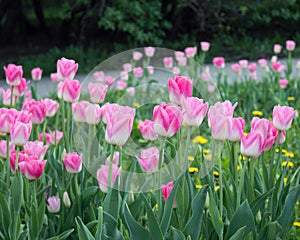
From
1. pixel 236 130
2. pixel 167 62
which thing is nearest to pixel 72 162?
pixel 236 130

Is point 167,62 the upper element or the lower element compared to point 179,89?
lower

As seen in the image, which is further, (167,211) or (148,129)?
(148,129)

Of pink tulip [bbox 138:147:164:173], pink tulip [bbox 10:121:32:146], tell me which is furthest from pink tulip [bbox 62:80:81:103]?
pink tulip [bbox 138:147:164:173]

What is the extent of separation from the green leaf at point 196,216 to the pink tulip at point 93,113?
1.35ft

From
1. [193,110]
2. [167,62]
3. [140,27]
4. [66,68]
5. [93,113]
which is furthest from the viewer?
[140,27]

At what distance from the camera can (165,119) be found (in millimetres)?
1538

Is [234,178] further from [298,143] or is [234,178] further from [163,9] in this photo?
[163,9]

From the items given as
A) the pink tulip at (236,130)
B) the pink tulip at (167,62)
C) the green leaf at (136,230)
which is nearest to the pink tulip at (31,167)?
the green leaf at (136,230)

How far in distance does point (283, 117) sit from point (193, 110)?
30 cm

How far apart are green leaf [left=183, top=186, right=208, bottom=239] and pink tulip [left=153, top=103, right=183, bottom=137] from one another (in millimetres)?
208

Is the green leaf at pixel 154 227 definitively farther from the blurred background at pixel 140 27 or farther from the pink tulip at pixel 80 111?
the blurred background at pixel 140 27

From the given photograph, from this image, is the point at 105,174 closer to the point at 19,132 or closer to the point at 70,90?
the point at 19,132

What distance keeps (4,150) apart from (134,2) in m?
5.71

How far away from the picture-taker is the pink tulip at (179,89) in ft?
5.49
